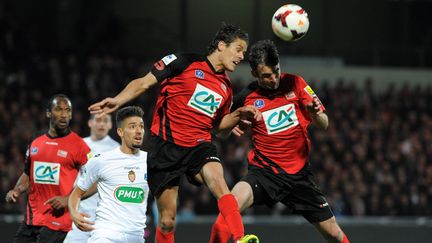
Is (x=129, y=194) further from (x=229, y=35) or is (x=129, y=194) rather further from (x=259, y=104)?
(x=229, y=35)

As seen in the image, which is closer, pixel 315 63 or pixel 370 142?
pixel 370 142

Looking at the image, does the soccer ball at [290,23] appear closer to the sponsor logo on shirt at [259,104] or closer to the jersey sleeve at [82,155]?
the sponsor logo on shirt at [259,104]

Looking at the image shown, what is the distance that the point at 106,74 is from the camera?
1700cm

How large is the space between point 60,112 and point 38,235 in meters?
1.23

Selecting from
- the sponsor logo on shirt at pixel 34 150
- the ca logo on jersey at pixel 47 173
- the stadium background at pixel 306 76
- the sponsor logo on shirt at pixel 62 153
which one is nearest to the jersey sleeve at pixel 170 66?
the sponsor logo on shirt at pixel 62 153

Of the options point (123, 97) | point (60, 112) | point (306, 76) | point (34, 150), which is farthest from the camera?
point (306, 76)

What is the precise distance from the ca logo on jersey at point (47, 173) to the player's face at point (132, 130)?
131 centimetres

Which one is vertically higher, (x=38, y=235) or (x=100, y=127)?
(x=100, y=127)

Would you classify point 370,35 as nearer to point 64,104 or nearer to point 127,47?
point 127,47

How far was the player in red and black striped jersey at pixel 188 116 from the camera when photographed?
21.4 feet

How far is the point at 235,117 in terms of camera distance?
6668mm

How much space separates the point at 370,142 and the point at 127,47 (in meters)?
6.99

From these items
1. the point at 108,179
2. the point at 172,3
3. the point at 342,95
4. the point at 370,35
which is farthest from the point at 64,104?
the point at 370,35

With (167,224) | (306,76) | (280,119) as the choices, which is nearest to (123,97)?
(167,224)
